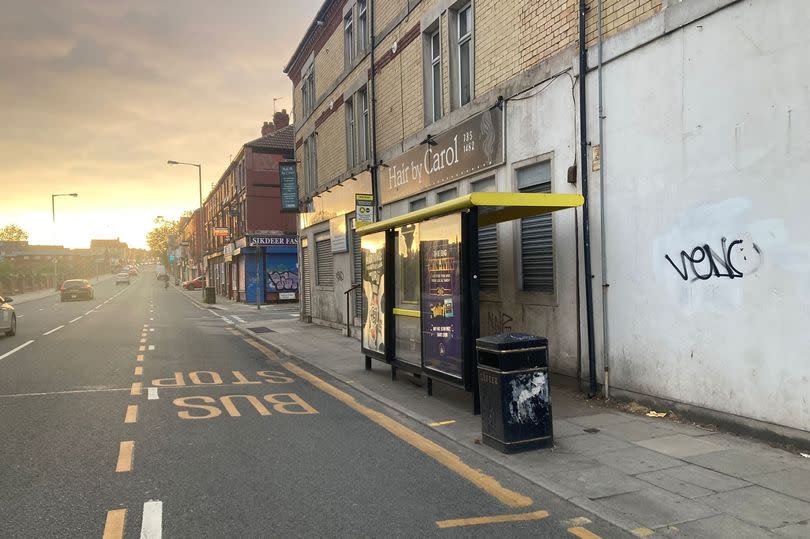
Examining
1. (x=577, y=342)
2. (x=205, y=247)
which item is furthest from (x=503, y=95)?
(x=205, y=247)

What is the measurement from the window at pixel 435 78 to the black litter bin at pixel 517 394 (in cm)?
839

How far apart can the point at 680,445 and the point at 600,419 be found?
1.25 meters

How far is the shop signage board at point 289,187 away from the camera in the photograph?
2436 cm

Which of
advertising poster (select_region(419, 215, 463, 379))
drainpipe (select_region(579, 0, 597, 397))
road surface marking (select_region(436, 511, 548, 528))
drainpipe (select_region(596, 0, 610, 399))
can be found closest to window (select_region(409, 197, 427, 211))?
advertising poster (select_region(419, 215, 463, 379))

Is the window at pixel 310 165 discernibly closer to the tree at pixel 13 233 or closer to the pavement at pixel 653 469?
the pavement at pixel 653 469

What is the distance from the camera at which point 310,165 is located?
2380 cm

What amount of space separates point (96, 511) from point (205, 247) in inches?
2459

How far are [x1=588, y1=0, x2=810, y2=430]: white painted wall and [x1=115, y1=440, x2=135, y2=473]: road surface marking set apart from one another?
19.2ft

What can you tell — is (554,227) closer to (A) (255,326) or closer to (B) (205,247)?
(A) (255,326)

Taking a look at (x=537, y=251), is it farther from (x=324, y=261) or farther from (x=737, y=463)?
(x=324, y=261)

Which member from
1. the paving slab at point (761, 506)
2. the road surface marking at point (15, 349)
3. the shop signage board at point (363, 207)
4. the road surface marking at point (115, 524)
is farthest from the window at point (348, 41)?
the paving slab at point (761, 506)

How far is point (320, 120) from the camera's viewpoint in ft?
72.4

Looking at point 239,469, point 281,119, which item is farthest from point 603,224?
point 281,119

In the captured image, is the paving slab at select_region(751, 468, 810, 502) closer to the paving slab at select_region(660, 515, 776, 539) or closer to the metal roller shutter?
the paving slab at select_region(660, 515, 776, 539)
